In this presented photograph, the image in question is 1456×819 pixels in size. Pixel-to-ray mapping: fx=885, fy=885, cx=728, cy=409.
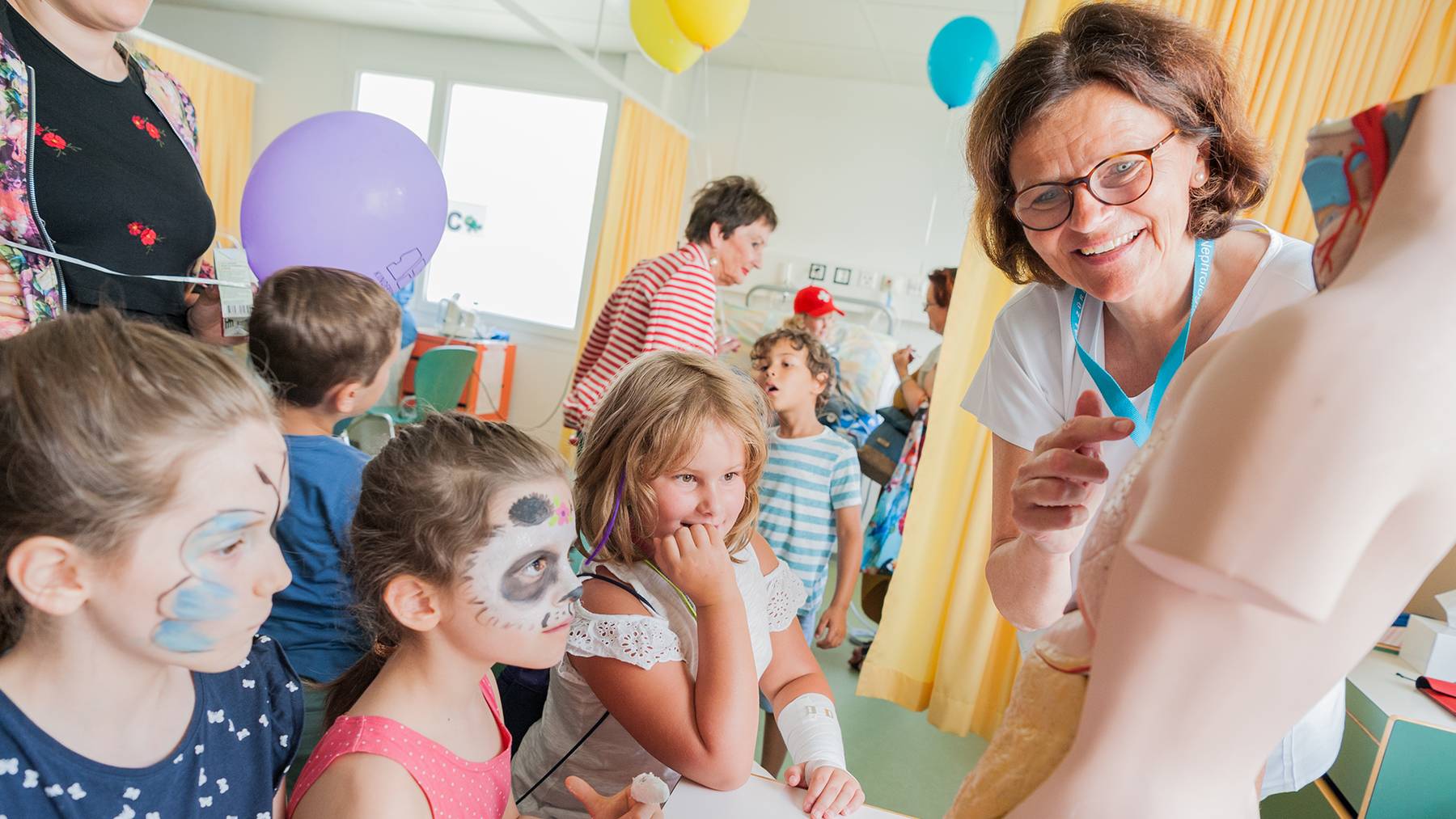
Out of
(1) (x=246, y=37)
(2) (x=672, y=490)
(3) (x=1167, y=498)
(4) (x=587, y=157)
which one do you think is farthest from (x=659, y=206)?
(3) (x=1167, y=498)

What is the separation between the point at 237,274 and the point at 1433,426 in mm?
1859

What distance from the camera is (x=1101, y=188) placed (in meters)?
0.87

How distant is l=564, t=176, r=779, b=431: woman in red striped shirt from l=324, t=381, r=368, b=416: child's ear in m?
0.75

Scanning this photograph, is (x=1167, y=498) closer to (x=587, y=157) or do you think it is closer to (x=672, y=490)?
(x=672, y=490)

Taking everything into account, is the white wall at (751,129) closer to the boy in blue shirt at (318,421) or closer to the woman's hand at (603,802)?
the boy in blue shirt at (318,421)

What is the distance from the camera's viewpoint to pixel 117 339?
75 centimetres

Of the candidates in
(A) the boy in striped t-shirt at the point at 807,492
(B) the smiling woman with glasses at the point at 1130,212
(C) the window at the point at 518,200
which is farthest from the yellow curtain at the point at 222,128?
(B) the smiling woman with glasses at the point at 1130,212

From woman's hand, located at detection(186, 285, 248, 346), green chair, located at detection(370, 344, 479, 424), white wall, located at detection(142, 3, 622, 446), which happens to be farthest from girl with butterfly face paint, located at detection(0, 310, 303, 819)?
white wall, located at detection(142, 3, 622, 446)

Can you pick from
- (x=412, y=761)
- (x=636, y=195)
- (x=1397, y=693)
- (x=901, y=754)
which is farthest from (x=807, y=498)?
(x=636, y=195)

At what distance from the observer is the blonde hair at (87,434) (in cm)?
70

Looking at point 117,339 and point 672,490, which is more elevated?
point 117,339

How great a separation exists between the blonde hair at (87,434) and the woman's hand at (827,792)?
76 centimetres

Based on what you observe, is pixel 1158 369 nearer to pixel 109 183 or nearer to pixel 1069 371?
pixel 1069 371

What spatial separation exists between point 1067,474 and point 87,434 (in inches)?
29.3
